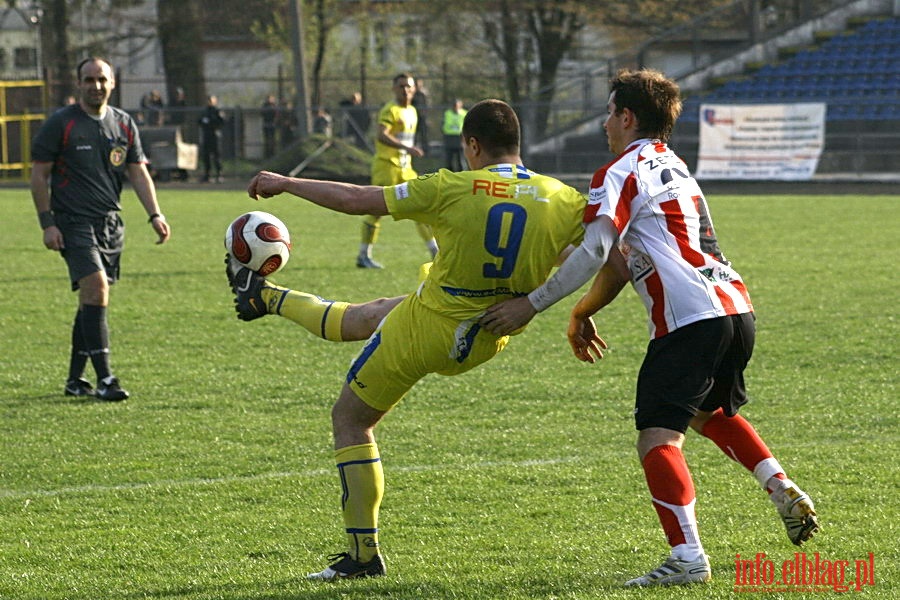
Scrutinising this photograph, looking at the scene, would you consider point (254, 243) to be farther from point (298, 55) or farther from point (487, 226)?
point (298, 55)

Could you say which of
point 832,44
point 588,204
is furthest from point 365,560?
point 832,44

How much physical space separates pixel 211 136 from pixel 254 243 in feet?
85.9

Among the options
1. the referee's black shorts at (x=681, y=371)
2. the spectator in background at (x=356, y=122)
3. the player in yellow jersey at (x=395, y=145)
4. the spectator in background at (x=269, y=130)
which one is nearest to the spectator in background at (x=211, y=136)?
the spectator in background at (x=269, y=130)

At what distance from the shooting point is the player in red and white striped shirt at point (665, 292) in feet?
13.8

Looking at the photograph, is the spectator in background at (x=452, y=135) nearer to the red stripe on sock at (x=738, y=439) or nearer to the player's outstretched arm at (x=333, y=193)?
the red stripe on sock at (x=738, y=439)

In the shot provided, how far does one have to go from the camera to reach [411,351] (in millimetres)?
4379

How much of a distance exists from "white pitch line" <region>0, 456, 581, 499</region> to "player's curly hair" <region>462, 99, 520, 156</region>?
2.07 meters

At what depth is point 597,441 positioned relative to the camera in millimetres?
6527

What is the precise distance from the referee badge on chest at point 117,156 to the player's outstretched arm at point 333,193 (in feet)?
12.6

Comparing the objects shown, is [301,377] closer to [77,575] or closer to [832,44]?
[77,575]

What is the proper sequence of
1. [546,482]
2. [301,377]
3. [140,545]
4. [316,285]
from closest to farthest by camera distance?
[140,545]
[546,482]
[301,377]
[316,285]

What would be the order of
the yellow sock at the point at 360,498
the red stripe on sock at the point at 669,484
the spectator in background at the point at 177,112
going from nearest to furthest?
the red stripe on sock at the point at 669,484 < the yellow sock at the point at 360,498 < the spectator in background at the point at 177,112

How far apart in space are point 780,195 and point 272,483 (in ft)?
65.3

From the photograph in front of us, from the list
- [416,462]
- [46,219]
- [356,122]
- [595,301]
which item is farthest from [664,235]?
[356,122]
